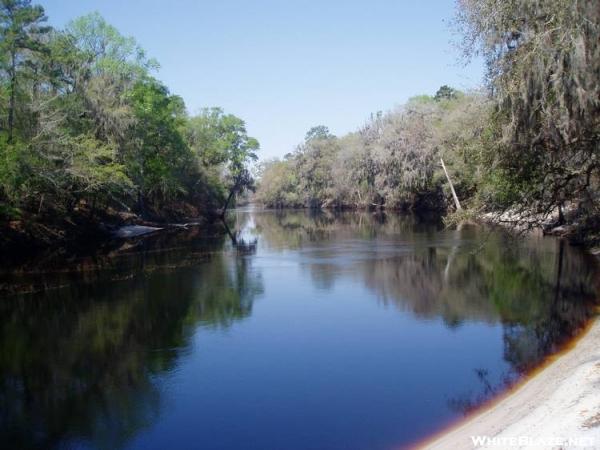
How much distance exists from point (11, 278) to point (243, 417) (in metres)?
16.6

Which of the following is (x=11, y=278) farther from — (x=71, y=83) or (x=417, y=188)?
(x=417, y=188)

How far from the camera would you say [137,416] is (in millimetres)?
9383

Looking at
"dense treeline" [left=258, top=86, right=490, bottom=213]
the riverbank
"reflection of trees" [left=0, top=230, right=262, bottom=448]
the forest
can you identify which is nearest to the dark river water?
"reflection of trees" [left=0, top=230, right=262, bottom=448]

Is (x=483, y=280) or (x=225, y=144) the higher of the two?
(x=225, y=144)

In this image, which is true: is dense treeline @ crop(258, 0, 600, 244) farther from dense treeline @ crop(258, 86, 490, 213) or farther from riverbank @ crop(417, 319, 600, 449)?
dense treeline @ crop(258, 86, 490, 213)

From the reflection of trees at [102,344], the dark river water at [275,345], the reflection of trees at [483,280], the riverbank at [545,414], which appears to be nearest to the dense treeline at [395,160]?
the reflection of trees at [483,280]

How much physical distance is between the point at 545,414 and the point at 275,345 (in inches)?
269

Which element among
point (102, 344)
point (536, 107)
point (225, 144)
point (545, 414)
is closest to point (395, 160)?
point (225, 144)

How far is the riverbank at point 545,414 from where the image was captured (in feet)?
21.2

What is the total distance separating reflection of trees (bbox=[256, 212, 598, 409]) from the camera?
1335 centimetres

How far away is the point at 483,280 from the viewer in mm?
19656

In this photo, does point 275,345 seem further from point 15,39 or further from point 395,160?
point 395,160

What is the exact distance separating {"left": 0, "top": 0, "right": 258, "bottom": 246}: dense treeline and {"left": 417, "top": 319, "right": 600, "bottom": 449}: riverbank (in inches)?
789

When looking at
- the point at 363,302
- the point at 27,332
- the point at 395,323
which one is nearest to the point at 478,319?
the point at 395,323
